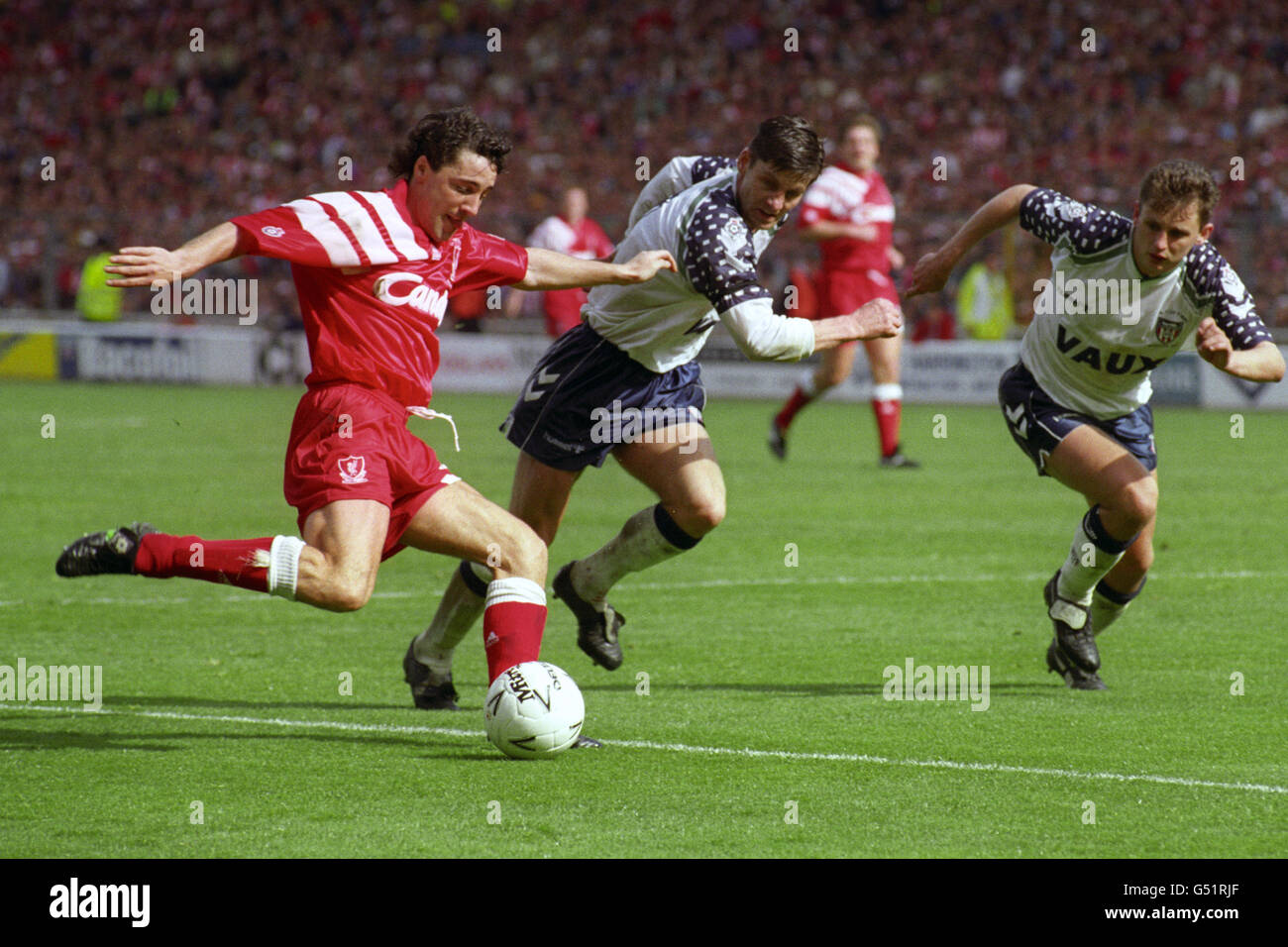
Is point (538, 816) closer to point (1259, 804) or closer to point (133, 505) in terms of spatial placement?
point (1259, 804)

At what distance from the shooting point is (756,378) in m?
25.0

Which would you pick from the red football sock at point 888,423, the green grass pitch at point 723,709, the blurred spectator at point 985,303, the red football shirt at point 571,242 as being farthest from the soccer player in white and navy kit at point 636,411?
the blurred spectator at point 985,303

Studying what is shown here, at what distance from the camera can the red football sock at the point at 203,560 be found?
5.65m

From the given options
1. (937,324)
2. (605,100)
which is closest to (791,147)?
(937,324)

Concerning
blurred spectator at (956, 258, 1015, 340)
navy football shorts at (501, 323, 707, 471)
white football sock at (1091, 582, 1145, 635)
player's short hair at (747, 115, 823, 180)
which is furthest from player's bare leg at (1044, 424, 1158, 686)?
blurred spectator at (956, 258, 1015, 340)

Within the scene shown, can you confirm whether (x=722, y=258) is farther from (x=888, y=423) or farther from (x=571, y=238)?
(x=571, y=238)

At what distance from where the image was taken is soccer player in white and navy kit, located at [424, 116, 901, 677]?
6.72m

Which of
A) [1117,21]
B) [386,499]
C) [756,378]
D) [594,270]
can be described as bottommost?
[756,378]

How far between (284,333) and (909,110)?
10.2m

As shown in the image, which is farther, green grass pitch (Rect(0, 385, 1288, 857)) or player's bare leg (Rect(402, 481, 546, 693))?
player's bare leg (Rect(402, 481, 546, 693))

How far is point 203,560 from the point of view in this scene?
566 centimetres

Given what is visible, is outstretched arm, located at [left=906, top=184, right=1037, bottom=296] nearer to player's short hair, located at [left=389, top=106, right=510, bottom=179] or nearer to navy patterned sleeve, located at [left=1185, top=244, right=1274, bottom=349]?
navy patterned sleeve, located at [left=1185, top=244, right=1274, bottom=349]

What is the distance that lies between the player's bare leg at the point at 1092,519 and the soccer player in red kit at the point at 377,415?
206 centimetres

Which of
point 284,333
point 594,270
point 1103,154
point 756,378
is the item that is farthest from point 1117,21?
point 594,270
